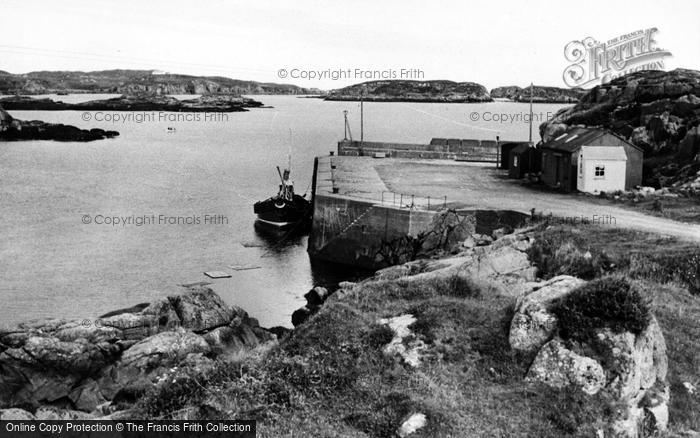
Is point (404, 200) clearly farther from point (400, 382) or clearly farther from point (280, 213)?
point (400, 382)

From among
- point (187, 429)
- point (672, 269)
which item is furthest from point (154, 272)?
point (187, 429)

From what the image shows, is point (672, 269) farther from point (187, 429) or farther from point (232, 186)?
point (232, 186)

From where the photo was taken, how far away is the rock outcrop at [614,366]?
1044 cm

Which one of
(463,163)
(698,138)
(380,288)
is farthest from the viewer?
(463,163)

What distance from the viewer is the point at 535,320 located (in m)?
11.8

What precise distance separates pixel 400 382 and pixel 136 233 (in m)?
34.7

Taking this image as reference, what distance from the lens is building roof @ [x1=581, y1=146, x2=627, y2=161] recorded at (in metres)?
34.5

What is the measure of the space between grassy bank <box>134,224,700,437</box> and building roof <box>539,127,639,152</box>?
21.1m

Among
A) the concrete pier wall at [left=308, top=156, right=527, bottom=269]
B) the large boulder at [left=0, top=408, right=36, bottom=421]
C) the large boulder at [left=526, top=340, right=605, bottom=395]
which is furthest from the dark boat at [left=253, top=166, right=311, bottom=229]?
the large boulder at [left=526, top=340, right=605, bottom=395]

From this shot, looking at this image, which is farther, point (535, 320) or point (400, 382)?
point (535, 320)

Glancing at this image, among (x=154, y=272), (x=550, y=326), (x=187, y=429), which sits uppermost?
(x=550, y=326)

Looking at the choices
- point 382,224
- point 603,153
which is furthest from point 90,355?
point 603,153

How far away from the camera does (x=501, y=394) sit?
10734 mm

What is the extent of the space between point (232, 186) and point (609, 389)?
5657 cm
